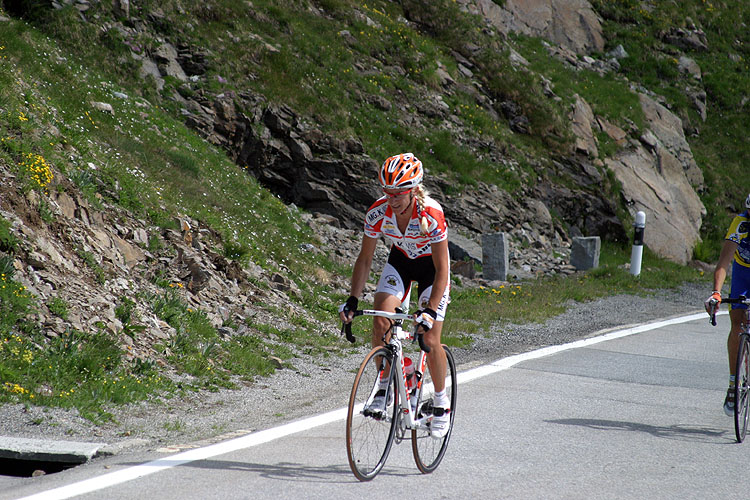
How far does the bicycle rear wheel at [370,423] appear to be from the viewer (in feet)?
14.9

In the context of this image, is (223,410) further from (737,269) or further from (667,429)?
(737,269)

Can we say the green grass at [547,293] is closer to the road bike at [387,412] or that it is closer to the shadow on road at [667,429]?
the shadow on road at [667,429]

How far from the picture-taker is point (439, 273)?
16.0ft

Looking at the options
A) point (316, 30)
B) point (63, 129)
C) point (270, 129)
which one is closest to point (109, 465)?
point (63, 129)

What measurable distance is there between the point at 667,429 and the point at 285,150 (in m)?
11.4

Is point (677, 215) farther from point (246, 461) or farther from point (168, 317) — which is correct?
point (246, 461)

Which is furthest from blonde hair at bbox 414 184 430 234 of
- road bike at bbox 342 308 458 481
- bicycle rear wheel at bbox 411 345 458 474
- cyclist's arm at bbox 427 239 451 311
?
bicycle rear wheel at bbox 411 345 458 474

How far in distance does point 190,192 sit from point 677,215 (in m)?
16.1

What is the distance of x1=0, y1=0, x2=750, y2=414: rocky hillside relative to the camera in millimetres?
7926

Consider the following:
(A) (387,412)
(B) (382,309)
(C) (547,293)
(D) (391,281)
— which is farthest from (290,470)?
(C) (547,293)

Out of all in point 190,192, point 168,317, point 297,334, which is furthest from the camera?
point 190,192

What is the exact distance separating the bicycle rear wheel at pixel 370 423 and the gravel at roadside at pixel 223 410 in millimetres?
1336

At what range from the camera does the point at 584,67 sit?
95.0ft

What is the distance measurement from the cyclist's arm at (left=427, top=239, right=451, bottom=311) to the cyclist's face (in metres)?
0.34
